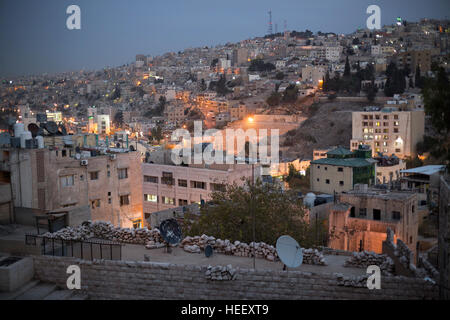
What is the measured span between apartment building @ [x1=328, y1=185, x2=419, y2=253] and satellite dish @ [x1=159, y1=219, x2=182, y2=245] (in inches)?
310

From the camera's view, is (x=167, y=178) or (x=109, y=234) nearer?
(x=109, y=234)

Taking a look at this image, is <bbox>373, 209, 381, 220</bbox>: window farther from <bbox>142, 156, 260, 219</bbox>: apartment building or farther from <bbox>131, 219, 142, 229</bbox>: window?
<bbox>131, 219, 142, 229</bbox>: window

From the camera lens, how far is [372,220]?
46.0 ft

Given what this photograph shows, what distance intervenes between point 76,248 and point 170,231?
4.02ft

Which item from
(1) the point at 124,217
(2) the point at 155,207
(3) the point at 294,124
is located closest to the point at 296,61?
(3) the point at 294,124

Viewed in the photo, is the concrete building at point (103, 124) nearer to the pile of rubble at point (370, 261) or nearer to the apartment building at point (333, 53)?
the apartment building at point (333, 53)

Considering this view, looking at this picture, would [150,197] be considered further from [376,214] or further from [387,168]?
[387,168]

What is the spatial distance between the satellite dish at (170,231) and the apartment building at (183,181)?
34.9 feet

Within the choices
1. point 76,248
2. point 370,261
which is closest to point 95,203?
point 76,248

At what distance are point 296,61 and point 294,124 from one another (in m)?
43.8

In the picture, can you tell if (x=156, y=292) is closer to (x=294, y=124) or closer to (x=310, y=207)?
(x=310, y=207)

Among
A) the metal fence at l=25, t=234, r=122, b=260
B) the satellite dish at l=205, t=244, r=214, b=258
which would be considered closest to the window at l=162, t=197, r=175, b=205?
the metal fence at l=25, t=234, r=122, b=260

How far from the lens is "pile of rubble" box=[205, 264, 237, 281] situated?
5.25 metres

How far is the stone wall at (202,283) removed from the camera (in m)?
4.94
